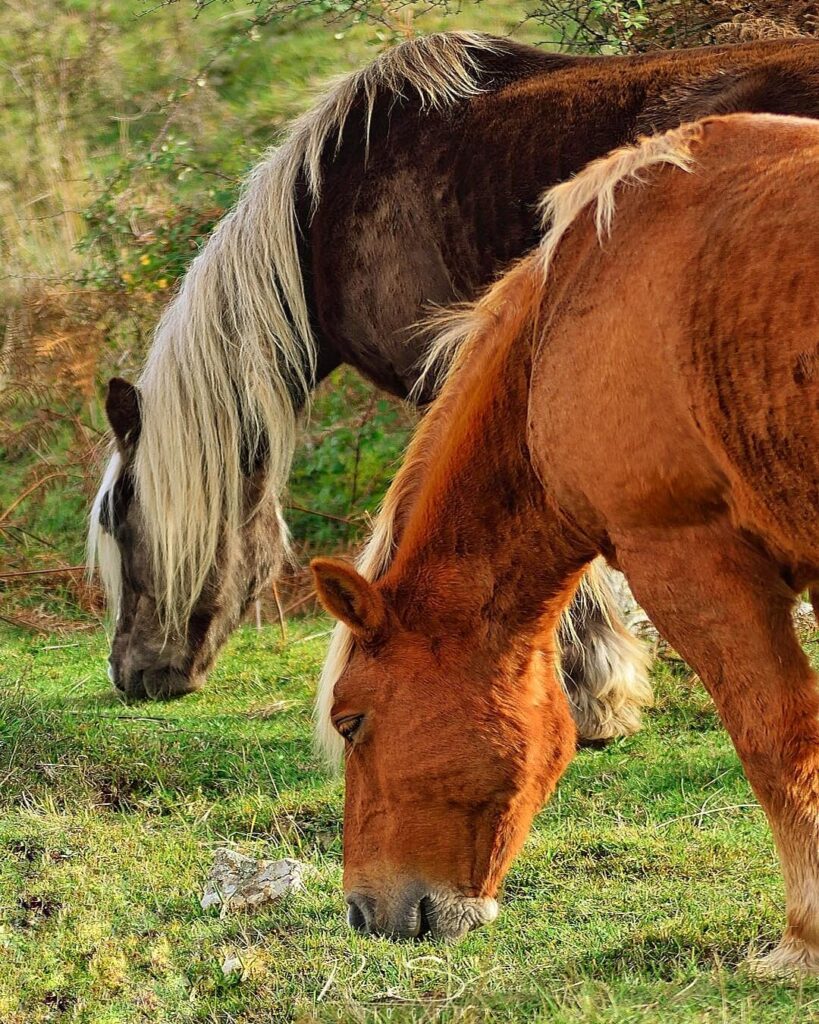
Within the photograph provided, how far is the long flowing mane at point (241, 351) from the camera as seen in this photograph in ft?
15.8

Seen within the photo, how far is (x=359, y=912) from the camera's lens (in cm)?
329

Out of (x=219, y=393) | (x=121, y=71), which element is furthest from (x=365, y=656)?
(x=121, y=71)

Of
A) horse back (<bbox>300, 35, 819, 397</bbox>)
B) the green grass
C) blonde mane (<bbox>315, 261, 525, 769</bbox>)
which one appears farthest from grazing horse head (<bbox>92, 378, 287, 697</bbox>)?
blonde mane (<bbox>315, 261, 525, 769</bbox>)

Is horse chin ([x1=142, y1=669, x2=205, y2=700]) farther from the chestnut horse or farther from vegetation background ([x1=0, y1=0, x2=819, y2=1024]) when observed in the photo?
the chestnut horse

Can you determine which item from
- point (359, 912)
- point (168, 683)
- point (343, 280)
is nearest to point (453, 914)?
point (359, 912)

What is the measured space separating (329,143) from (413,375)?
930mm

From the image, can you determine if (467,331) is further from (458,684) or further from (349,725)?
(349,725)

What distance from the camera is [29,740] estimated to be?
5020mm

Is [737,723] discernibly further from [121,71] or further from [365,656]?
[121,71]

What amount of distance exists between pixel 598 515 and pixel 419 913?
3.59 feet

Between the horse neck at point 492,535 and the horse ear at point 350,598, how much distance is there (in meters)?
0.09

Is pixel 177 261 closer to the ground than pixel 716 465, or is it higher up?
closer to the ground

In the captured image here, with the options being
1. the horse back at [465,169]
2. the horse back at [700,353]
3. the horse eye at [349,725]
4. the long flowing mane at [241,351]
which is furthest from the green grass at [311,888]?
the horse back at [465,169]

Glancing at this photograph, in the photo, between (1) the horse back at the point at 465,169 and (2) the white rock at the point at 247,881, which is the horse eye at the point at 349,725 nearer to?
(2) the white rock at the point at 247,881
